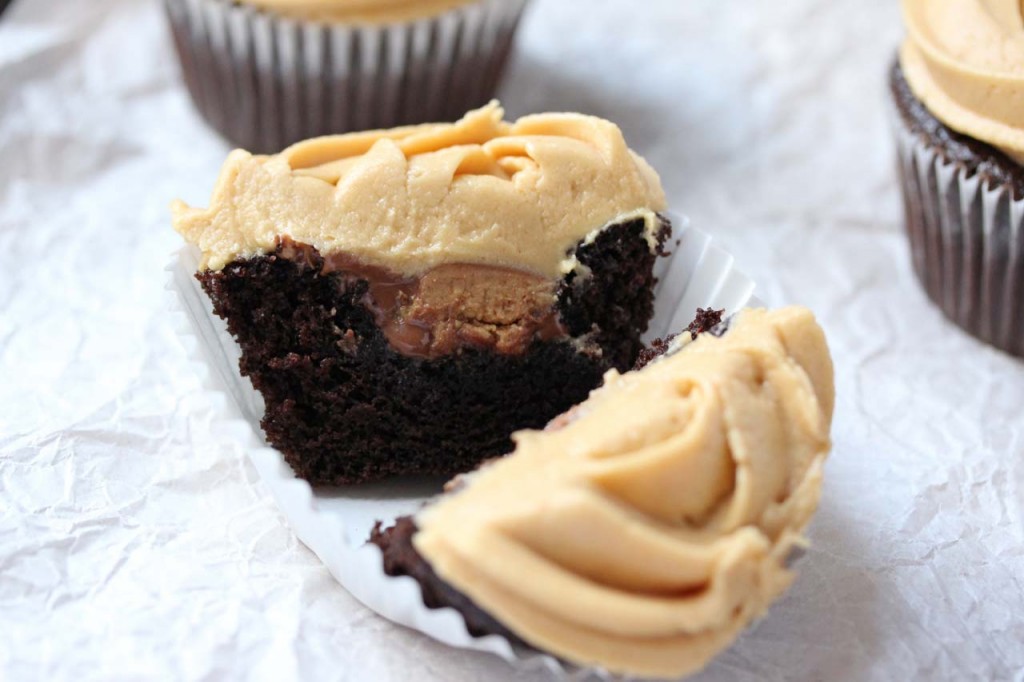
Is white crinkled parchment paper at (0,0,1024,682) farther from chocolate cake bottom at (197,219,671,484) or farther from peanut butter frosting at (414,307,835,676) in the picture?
peanut butter frosting at (414,307,835,676)

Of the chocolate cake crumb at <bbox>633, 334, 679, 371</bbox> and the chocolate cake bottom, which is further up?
the chocolate cake crumb at <bbox>633, 334, 679, 371</bbox>

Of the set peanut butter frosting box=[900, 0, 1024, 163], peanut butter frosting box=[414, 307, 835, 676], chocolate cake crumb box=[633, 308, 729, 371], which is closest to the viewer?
peanut butter frosting box=[414, 307, 835, 676]

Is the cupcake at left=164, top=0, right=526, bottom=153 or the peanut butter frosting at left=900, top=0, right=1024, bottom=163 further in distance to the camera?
the cupcake at left=164, top=0, right=526, bottom=153

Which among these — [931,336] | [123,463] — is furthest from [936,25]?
[123,463]

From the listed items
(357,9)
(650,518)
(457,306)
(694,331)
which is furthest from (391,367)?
(357,9)

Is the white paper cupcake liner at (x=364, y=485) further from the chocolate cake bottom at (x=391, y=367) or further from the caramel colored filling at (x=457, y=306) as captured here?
the caramel colored filling at (x=457, y=306)

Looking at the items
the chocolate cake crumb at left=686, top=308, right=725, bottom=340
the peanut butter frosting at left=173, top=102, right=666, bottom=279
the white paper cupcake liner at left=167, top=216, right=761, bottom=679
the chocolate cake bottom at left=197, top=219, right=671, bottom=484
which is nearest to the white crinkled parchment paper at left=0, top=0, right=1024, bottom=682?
the white paper cupcake liner at left=167, top=216, right=761, bottom=679

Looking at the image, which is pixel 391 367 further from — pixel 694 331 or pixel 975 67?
pixel 975 67
